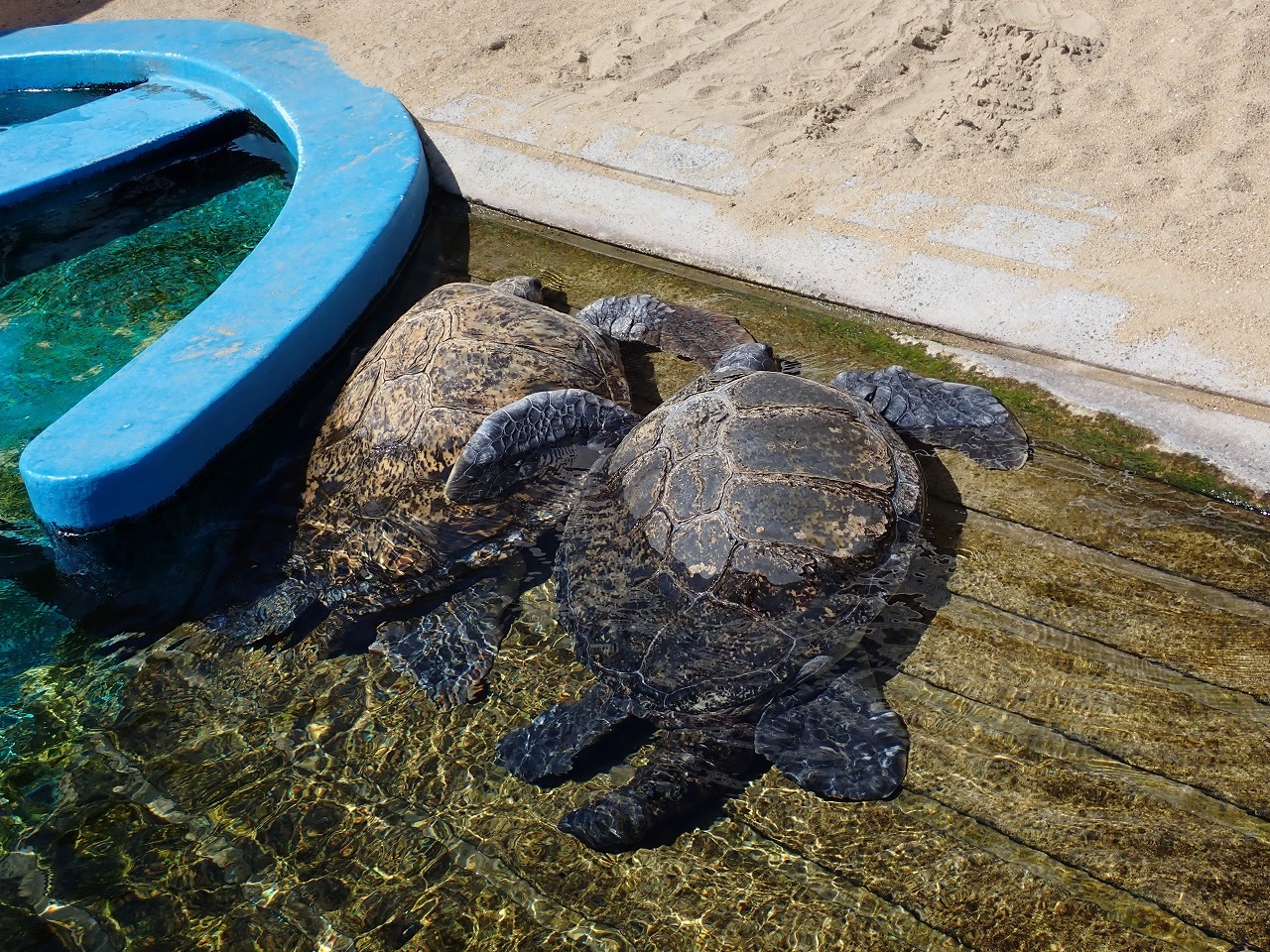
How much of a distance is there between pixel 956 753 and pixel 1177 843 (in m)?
0.65

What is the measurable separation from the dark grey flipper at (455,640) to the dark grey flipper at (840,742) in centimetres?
112

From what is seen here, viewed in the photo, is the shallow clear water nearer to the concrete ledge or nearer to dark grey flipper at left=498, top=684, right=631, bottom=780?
the concrete ledge

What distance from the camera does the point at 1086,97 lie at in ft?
17.9

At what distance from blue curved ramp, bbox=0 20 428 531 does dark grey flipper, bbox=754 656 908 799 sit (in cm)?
298

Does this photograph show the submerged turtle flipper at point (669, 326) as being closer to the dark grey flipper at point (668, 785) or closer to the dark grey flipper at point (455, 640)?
the dark grey flipper at point (455, 640)

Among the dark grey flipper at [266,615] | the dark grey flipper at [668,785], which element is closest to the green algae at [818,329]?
the dark grey flipper at [668,785]

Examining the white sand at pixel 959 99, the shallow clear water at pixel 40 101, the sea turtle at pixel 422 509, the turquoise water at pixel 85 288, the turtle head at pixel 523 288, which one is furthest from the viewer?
the shallow clear water at pixel 40 101

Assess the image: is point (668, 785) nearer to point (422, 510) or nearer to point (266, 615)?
point (422, 510)

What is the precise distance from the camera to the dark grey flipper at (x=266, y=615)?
3.78 meters

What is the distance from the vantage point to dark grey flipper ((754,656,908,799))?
3.01 meters

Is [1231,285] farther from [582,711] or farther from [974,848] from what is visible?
[582,711]

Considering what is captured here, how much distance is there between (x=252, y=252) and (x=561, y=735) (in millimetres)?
3688

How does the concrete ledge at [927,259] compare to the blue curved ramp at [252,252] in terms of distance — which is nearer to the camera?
the concrete ledge at [927,259]

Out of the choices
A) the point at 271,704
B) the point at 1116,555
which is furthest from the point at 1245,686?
the point at 271,704
